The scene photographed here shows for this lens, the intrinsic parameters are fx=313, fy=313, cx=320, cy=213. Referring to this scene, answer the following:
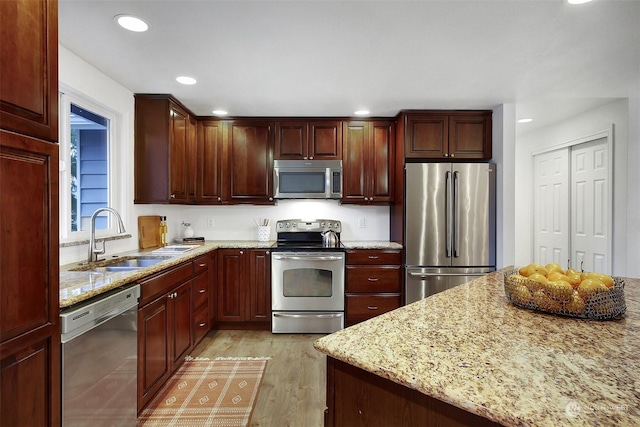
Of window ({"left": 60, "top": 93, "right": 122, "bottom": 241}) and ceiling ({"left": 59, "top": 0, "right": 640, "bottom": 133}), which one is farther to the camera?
window ({"left": 60, "top": 93, "right": 122, "bottom": 241})

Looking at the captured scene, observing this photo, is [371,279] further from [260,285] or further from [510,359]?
[510,359]

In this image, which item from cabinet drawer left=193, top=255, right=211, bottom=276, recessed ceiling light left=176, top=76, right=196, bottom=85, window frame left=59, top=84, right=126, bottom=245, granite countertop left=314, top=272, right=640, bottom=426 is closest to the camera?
granite countertop left=314, top=272, right=640, bottom=426

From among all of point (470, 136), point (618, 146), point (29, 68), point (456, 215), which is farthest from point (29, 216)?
point (618, 146)

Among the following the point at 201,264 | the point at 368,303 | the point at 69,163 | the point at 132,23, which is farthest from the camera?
the point at 368,303

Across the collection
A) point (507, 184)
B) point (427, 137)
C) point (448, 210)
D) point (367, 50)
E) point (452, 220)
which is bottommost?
point (452, 220)

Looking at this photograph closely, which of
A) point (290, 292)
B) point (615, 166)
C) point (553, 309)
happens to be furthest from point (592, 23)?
point (290, 292)

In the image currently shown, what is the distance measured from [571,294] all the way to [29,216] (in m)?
1.88

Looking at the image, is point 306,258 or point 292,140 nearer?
point 306,258

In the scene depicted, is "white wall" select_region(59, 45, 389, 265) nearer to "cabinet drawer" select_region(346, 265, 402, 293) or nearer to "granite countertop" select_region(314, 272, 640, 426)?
"cabinet drawer" select_region(346, 265, 402, 293)

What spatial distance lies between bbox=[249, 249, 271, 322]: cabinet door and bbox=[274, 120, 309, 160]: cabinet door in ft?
3.66

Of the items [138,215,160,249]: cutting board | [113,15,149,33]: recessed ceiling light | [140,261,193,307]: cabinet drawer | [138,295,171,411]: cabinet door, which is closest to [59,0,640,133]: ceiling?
[113,15,149,33]: recessed ceiling light

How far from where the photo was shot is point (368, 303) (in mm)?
3281

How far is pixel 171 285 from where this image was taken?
223 cm

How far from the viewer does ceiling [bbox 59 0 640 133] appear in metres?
1.65
